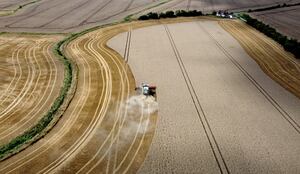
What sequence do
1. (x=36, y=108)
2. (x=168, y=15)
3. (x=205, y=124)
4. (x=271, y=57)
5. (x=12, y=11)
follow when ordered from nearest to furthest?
(x=205, y=124)
(x=36, y=108)
(x=271, y=57)
(x=168, y=15)
(x=12, y=11)

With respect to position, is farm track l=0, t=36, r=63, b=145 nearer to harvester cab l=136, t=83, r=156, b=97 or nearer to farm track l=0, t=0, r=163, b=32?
harvester cab l=136, t=83, r=156, b=97

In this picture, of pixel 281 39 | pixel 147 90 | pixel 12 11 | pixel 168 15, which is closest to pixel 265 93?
pixel 147 90

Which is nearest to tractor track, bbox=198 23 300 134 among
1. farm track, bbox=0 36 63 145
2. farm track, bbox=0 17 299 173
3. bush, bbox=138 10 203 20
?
farm track, bbox=0 17 299 173

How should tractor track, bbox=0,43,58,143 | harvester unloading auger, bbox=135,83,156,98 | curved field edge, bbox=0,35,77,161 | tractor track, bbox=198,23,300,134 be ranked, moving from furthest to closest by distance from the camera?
harvester unloading auger, bbox=135,83,156,98
tractor track, bbox=198,23,300,134
tractor track, bbox=0,43,58,143
curved field edge, bbox=0,35,77,161

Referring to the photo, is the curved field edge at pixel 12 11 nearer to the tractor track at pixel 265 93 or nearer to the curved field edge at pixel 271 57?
the curved field edge at pixel 271 57

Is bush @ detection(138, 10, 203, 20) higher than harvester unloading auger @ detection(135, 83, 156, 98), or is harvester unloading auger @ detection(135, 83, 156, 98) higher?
Result: bush @ detection(138, 10, 203, 20)

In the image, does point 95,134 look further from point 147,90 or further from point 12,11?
point 12,11

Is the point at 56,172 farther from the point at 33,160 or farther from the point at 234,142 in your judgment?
the point at 234,142

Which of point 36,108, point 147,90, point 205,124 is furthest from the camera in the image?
point 147,90
